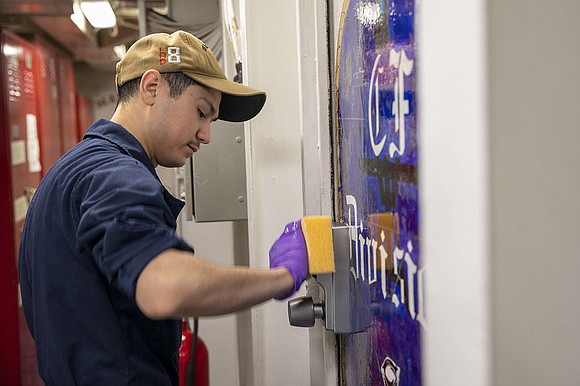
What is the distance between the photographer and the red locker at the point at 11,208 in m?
4.38

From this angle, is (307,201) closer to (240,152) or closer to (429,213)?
(429,213)

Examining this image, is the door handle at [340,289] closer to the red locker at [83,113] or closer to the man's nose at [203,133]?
the man's nose at [203,133]

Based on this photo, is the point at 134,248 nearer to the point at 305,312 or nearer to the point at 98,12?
the point at 305,312

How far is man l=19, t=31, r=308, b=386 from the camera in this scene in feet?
3.55

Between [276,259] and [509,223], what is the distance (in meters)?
0.90

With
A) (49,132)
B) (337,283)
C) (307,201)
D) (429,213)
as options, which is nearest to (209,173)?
(307,201)

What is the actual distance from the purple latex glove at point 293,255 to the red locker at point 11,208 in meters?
3.54

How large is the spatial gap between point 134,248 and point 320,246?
0.39 metres

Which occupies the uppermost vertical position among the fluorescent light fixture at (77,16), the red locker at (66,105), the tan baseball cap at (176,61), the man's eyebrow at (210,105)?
the fluorescent light fixture at (77,16)

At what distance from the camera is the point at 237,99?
1.76 m

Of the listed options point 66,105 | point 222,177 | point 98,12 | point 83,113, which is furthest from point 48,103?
point 222,177

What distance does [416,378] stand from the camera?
2.48 feet

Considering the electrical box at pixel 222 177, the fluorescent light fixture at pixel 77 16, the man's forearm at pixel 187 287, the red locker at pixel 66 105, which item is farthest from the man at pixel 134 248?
the red locker at pixel 66 105

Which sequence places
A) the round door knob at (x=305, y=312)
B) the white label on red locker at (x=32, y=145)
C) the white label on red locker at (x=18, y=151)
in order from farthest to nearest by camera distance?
1. the white label on red locker at (x=32, y=145)
2. the white label on red locker at (x=18, y=151)
3. the round door knob at (x=305, y=312)
